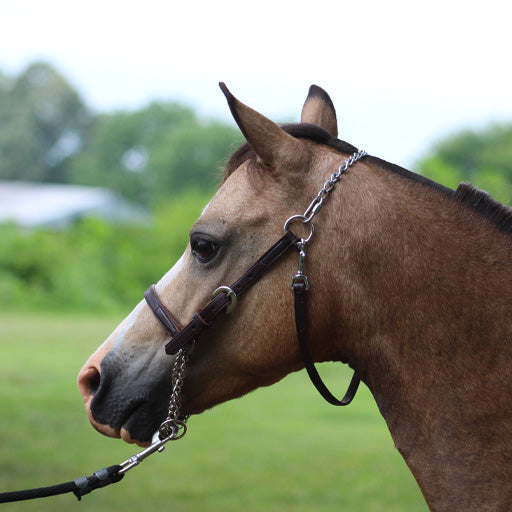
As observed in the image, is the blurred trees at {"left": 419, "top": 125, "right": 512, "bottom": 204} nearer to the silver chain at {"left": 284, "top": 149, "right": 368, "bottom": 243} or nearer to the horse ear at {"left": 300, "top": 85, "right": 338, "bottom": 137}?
the horse ear at {"left": 300, "top": 85, "right": 338, "bottom": 137}

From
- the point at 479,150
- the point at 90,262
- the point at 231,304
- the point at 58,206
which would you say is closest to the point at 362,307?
the point at 231,304

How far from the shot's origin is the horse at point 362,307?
2443 mm

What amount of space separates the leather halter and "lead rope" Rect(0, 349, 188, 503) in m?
0.09

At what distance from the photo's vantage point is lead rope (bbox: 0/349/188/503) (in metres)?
2.69

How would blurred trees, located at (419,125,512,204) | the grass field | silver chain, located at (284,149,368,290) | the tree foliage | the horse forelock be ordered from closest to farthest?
silver chain, located at (284,149,368,290)
the horse forelock
the grass field
the tree foliage
blurred trees, located at (419,125,512,204)

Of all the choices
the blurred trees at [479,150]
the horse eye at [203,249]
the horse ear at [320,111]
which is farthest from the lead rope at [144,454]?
the blurred trees at [479,150]

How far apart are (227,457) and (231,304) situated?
6.89m

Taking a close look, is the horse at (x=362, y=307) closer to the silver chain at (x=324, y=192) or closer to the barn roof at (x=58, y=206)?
the silver chain at (x=324, y=192)

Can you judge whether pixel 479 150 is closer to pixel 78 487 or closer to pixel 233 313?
pixel 233 313

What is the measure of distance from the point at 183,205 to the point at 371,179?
30546mm

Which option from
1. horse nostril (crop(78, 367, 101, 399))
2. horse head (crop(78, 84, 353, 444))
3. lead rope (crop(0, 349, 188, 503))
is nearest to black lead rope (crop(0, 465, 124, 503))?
lead rope (crop(0, 349, 188, 503))

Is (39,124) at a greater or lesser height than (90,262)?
greater

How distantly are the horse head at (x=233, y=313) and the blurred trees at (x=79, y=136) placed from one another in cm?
6801

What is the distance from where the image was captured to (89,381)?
9.25 ft
